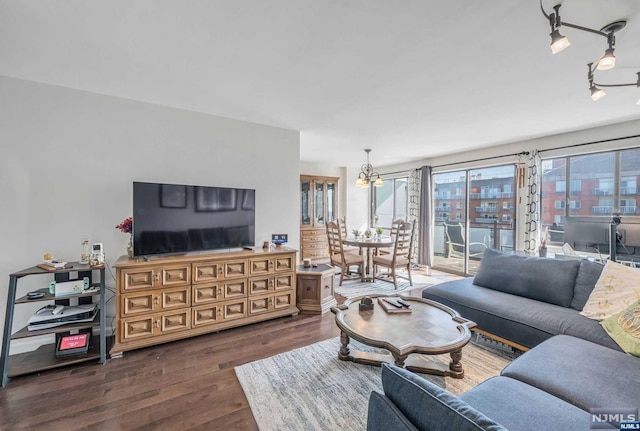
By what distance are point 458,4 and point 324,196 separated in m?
5.25

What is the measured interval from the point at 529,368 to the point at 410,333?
0.67 m

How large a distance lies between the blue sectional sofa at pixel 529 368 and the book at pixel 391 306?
2.40ft

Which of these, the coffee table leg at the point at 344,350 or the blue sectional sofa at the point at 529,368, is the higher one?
the blue sectional sofa at the point at 529,368

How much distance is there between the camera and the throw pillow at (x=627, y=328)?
1.63 m

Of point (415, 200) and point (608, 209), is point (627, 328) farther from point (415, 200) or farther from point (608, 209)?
point (415, 200)

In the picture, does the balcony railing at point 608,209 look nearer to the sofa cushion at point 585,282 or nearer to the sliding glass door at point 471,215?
Answer: the sliding glass door at point 471,215

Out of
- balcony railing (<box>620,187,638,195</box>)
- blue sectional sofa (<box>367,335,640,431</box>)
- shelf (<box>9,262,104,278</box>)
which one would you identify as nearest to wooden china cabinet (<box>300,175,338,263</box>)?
shelf (<box>9,262,104,278</box>)

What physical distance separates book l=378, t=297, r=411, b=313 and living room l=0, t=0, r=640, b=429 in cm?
74

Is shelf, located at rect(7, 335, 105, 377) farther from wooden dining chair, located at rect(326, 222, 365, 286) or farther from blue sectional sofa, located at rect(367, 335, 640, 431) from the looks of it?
wooden dining chair, located at rect(326, 222, 365, 286)

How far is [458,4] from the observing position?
145cm

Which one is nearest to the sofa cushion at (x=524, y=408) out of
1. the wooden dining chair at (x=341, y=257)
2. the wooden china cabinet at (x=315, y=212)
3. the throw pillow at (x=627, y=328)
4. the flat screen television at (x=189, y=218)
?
the throw pillow at (x=627, y=328)

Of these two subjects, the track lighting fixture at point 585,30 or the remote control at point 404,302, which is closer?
the track lighting fixture at point 585,30

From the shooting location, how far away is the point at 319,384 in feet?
6.47

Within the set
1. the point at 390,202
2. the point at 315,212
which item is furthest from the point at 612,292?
the point at 390,202
